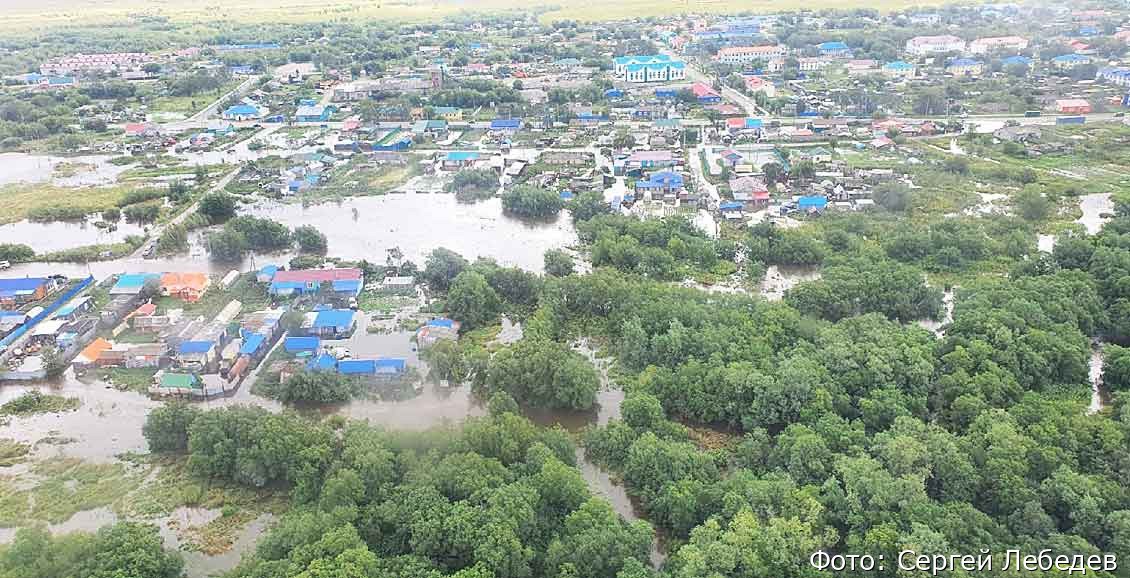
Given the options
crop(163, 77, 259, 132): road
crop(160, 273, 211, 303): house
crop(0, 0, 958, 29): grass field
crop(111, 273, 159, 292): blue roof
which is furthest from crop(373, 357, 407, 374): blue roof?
crop(0, 0, 958, 29): grass field

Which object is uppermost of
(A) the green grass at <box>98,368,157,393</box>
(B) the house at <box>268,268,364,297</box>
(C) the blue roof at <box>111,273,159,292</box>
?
(C) the blue roof at <box>111,273,159,292</box>

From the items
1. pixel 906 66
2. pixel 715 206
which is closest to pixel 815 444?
pixel 715 206

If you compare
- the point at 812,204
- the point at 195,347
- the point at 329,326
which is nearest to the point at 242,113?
the point at 329,326

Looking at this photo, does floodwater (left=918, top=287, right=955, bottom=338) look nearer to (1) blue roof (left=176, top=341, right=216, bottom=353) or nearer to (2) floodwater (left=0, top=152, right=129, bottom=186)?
(1) blue roof (left=176, top=341, right=216, bottom=353)

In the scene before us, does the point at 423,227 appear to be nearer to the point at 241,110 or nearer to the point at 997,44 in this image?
the point at 241,110

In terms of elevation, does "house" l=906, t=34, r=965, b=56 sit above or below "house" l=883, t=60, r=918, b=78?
above

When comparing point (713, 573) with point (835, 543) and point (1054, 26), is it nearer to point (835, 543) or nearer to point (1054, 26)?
point (835, 543)
